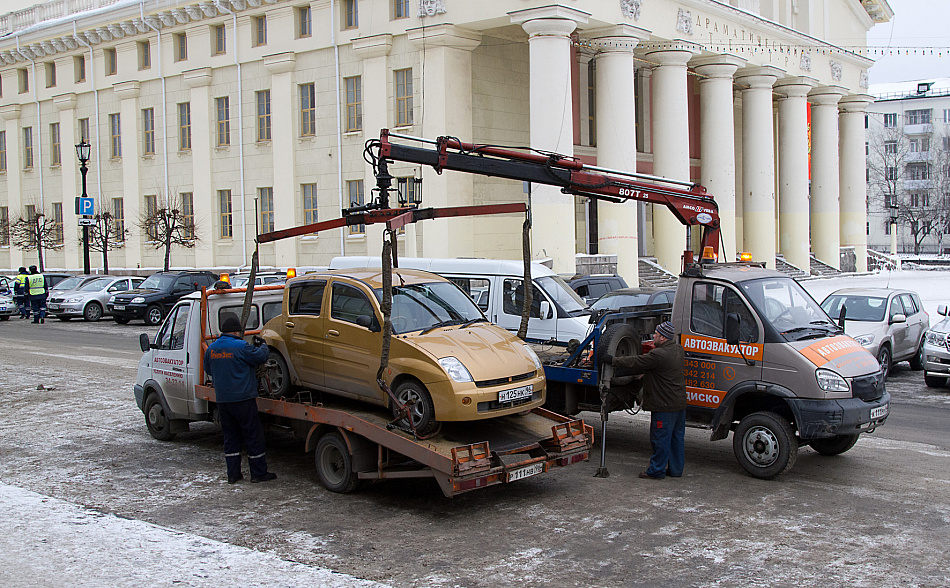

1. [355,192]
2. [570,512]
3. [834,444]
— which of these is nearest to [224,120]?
[355,192]

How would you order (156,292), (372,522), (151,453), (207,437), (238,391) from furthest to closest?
(156,292) < (207,437) < (151,453) < (238,391) < (372,522)

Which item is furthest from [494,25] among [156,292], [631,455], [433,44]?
[631,455]

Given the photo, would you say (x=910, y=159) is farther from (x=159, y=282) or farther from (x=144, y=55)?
(x=159, y=282)

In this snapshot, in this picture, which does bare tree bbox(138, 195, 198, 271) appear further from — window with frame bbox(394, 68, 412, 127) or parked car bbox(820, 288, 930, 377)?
parked car bbox(820, 288, 930, 377)

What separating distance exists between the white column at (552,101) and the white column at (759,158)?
14.2 meters

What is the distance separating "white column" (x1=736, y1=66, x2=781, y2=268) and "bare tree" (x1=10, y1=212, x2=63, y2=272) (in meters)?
35.3

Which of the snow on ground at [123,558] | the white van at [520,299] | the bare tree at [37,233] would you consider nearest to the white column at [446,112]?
the white van at [520,299]

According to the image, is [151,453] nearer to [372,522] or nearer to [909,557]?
[372,522]

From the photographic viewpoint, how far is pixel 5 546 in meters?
7.26

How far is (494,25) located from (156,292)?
15064 mm

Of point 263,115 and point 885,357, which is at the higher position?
point 263,115

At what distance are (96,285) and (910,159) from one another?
285 feet

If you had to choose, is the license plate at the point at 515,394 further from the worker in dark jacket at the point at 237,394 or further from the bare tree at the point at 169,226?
the bare tree at the point at 169,226

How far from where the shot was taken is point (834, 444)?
10.0 m
